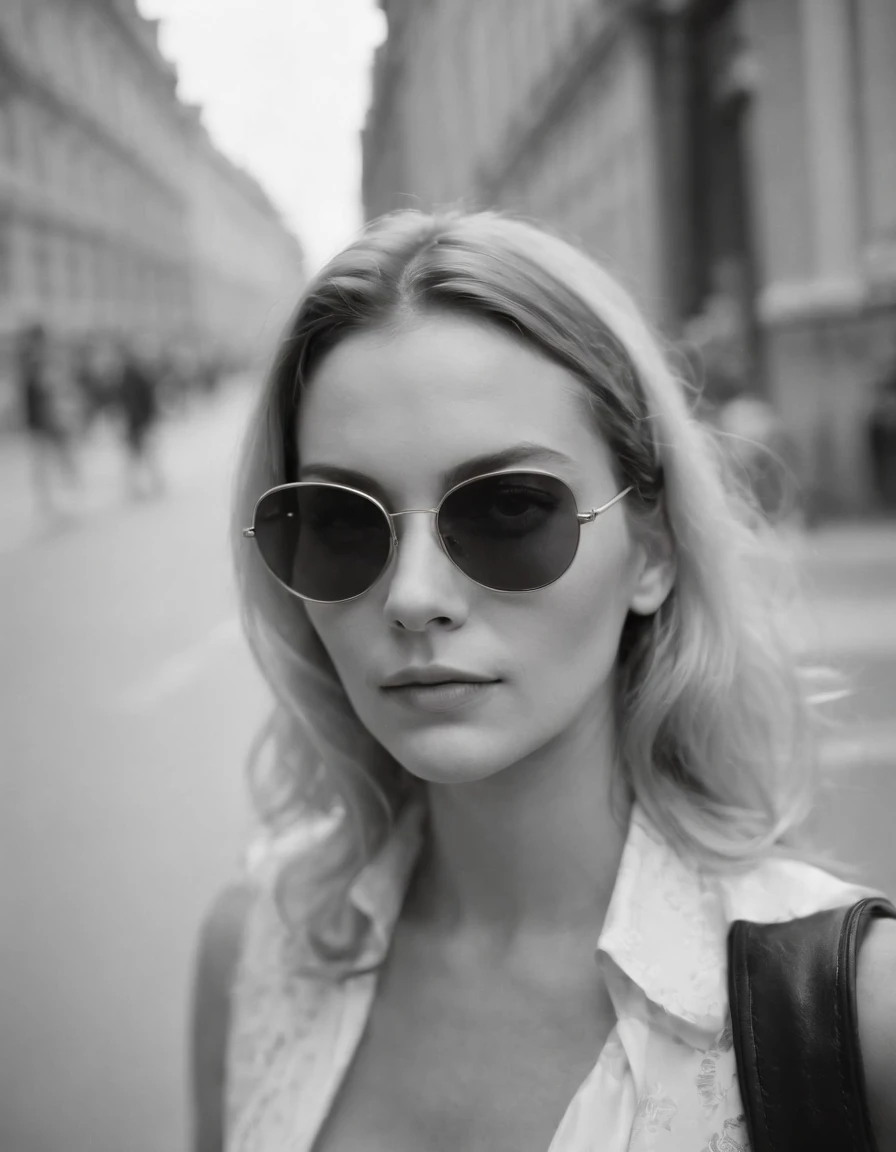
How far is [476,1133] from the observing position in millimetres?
1155

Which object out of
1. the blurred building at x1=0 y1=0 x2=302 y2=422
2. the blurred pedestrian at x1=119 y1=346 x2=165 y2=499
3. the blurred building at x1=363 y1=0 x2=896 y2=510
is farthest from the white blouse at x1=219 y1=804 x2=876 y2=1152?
the blurred pedestrian at x1=119 y1=346 x2=165 y2=499

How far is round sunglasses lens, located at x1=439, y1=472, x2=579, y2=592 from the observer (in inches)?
43.6

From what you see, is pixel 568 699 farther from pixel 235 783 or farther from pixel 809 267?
pixel 809 267

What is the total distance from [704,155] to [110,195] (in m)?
4.83

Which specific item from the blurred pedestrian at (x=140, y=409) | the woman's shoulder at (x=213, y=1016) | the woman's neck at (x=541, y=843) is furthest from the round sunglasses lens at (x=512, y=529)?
the blurred pedestrian at (x=140, y=409)

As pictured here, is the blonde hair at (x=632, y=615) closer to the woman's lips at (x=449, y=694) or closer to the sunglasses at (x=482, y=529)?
the sunglasses at (x=482, y=529)

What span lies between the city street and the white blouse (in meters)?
0.57

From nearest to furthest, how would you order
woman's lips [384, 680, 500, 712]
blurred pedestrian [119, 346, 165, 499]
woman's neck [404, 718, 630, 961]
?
woman's lips [384, 680, 500, 712] → woman's neck [404, 718, 630, 961] → blurred pedestrian [119, 346, 165, 499]

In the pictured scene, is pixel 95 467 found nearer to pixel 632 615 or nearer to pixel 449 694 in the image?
pixel 632 615

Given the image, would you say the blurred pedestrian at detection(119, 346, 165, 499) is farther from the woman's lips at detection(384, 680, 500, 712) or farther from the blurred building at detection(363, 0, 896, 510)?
the woman's lips at detection(384, 680, 500, 712)

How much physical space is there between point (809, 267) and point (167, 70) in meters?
3.79

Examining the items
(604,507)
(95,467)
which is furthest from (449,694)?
(95,467)

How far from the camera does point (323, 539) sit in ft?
3.94

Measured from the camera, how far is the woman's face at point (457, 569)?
111 cm
